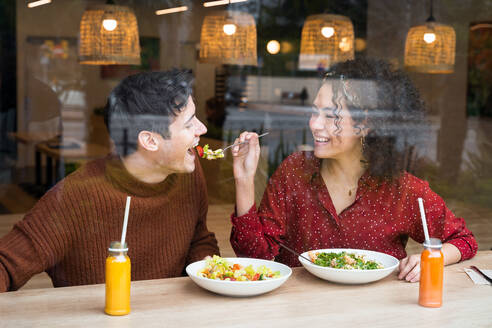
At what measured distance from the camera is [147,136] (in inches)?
64.8

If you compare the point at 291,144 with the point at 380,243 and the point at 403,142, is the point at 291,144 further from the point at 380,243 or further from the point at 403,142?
the point at 380,243

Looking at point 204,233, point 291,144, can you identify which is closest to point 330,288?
point 204,233

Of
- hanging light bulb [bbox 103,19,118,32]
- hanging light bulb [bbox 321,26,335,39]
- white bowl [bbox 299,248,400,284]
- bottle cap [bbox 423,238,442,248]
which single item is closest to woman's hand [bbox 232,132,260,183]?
white bowl [bbox 299,248,400,284]

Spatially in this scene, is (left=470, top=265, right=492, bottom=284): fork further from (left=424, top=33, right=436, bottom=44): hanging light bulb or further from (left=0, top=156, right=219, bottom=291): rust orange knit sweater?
(left=424, top=33, right=436, bottom=44): hanging light bulb

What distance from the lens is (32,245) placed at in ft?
4.63

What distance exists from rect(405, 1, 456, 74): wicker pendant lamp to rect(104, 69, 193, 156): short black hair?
8.33 ft

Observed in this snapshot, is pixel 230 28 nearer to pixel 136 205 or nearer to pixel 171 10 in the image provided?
pixel 171 10

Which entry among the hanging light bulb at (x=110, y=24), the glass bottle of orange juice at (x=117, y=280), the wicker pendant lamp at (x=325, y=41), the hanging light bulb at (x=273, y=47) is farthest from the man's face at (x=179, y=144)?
the hanging light bulb at (x=273, y=47)

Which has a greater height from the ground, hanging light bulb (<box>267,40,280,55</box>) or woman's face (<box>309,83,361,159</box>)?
hanging light bulb (<box>267,40,280,55</box>)

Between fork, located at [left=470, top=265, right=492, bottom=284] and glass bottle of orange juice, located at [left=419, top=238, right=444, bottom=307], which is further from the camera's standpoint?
fork, located at [left=470, top=265, right=492, bottom=284]

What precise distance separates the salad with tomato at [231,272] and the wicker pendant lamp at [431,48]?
9.56 ft

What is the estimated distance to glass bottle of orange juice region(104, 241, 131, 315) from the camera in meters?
1.11

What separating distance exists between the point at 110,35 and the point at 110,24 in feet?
0.22

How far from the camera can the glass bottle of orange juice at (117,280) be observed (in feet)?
3.64
